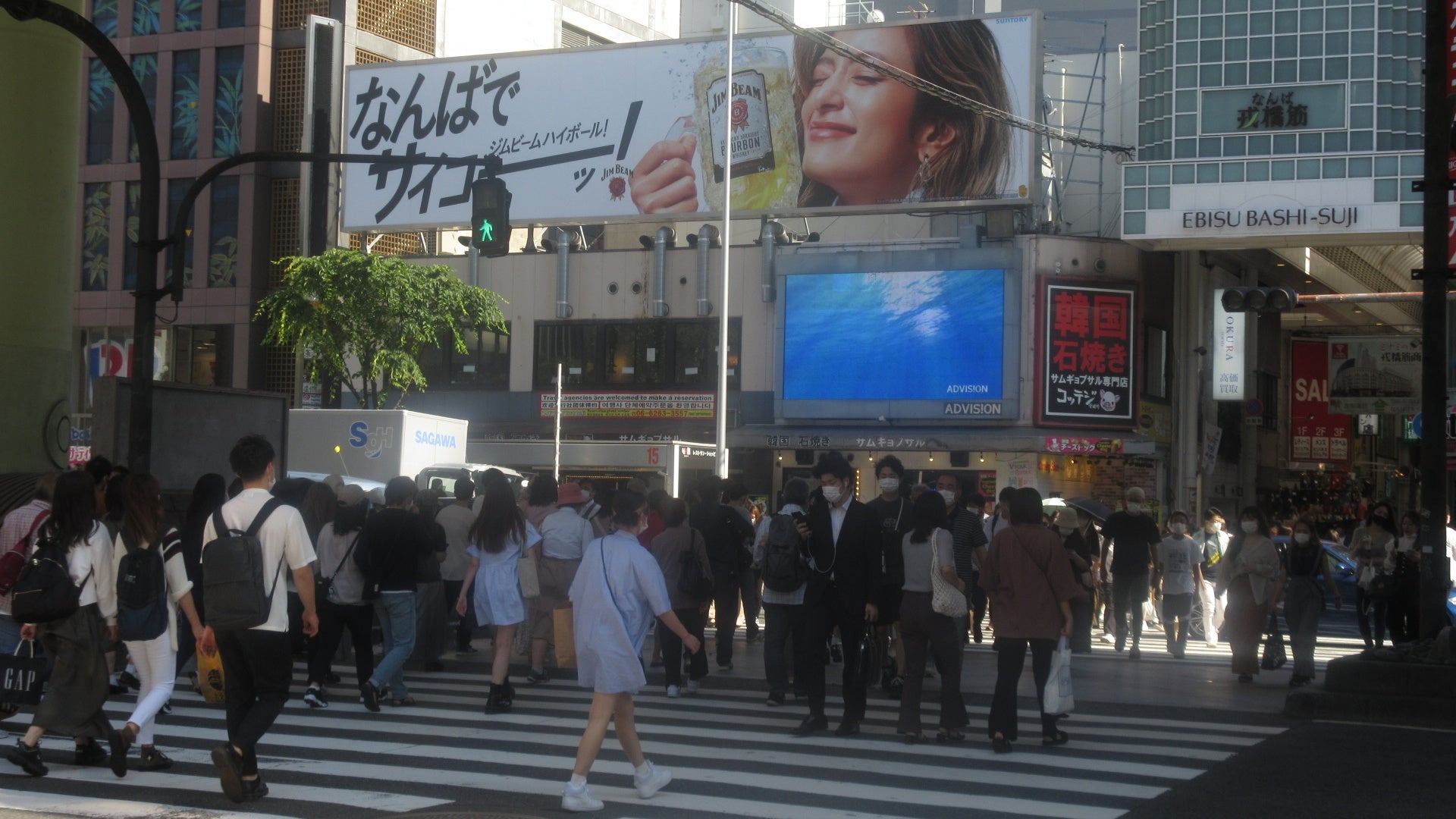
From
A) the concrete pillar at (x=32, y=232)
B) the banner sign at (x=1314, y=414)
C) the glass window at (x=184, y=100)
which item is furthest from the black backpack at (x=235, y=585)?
the banner sign at (x=1314, y=414)

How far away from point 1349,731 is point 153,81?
40.2 metres

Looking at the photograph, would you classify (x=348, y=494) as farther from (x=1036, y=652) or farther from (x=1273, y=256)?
(x=1273, y=256)

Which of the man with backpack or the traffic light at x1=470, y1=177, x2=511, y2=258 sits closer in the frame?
the man with backpack

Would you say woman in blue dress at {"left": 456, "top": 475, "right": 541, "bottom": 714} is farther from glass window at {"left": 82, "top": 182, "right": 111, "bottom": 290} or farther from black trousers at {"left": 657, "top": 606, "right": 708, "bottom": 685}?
glass window at {"left": 82, "top": 182, "right": 111, "bottom": 290}

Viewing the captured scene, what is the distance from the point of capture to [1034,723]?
1213 cm

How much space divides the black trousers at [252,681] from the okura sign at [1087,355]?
2922 cm

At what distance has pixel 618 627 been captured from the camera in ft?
27.3

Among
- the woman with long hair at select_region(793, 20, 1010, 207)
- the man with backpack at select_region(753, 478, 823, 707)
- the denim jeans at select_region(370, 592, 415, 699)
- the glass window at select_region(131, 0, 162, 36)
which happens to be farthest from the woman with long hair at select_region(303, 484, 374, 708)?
the glass window at select_region(131, 0, 162, 36)

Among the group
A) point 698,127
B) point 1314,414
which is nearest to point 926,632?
point 698,127

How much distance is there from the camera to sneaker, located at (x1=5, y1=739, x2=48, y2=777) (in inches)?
339

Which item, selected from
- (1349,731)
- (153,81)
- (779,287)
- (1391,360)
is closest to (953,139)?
(779,287)

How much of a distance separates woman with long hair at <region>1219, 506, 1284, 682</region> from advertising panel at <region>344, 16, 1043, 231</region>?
20.9m

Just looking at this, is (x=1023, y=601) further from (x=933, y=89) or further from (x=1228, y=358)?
(x=1228, y=358)

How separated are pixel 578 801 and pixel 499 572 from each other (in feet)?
14.7
